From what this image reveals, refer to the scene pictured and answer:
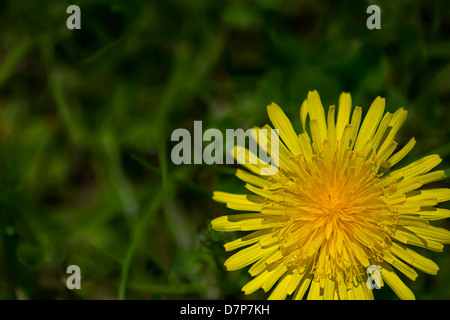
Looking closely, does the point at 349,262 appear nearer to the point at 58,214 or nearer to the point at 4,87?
the point at 58,214

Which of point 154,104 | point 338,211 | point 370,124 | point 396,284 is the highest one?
point 154,104

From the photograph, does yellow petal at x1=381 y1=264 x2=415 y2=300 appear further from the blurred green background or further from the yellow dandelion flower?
the blurred green background

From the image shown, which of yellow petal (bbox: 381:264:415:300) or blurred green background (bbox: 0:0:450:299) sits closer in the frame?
yellow petal (bbox: 381:264:415:300)

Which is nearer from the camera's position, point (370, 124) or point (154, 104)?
point (370, 124)

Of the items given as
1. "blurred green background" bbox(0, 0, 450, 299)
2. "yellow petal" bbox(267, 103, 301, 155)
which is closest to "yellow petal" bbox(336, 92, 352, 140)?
"yellow petal" bbox(267, 103, 301, 155)

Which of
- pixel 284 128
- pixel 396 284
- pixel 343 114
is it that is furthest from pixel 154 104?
pixel 396 284

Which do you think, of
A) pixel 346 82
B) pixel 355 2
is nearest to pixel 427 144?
pixel 346 82

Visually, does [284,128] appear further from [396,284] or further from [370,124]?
[396,284]
